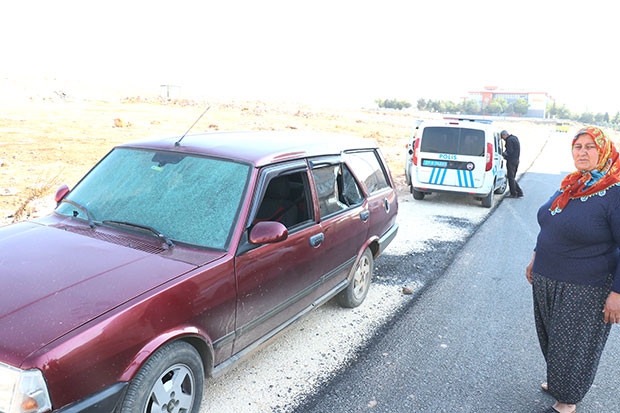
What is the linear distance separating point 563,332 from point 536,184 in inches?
505

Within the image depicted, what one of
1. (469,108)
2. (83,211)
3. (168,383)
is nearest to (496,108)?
(469,108)

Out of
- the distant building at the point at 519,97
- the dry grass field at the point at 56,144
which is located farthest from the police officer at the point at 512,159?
the distant building at the point at 519,97

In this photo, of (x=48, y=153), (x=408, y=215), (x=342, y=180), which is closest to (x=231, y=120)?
(x=48, y=153)

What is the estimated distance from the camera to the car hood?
2.09 m

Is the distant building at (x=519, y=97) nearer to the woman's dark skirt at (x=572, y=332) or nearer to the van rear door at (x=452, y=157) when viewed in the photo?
the van rear door at (x=452, y=157)

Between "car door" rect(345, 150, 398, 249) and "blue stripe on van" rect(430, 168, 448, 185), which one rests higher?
"car door" rect(345, 150, 398, 249)

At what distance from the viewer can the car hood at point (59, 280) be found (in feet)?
6.85

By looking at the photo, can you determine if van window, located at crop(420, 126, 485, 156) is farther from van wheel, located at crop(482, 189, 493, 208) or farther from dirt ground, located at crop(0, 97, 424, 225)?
dirt ground, located at crop(0, 97, 424, 225)

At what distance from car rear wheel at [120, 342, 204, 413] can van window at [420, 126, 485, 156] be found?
8.76m

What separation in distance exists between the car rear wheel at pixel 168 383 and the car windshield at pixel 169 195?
707 mm

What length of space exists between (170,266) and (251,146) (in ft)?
4.61

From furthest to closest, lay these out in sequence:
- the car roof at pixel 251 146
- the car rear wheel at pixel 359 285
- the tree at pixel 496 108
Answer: the tree at pixel 496 108
the car rear wheel at pixel 359 285
the car roof at pixel 251 146

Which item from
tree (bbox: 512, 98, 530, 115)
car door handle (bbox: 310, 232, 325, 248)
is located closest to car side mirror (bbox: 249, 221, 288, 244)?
car door handle (bbox: 310, 232, 325, 248)

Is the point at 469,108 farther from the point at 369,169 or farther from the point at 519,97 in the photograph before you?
the point at 369,169
